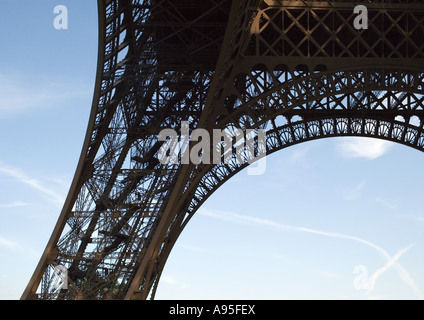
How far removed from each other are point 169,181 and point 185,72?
3705 mm

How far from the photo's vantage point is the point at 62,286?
2116cm

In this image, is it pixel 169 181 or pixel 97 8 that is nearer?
pixel 97 8

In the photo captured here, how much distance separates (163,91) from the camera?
24984 millimetres

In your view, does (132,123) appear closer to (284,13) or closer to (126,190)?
(126,190)

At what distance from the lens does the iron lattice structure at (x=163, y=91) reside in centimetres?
2122

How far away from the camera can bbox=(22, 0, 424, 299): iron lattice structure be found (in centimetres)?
2122

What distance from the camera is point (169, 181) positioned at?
2286cm

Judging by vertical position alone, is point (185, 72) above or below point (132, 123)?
above

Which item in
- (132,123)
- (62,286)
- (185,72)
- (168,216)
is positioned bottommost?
(62,286)

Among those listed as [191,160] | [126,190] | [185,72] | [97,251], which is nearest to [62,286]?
[97,251]
